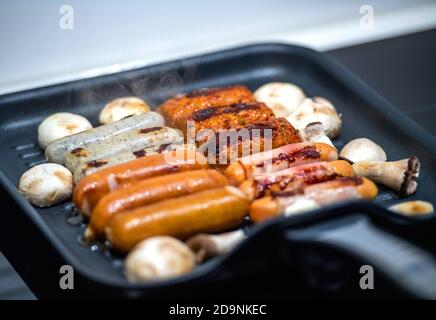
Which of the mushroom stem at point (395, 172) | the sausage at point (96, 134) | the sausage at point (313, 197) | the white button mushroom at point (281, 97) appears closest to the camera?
the sausage at point (313, 197)

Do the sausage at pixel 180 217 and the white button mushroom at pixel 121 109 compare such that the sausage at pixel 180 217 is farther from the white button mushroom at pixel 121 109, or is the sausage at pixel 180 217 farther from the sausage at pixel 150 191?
the white button mushroom at pixel 121 109

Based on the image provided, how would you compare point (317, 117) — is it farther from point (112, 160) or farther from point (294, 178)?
point (112, 160)

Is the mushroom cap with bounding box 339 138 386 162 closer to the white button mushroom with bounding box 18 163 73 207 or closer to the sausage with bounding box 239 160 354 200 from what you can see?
the sausage with bounding box 239 160 354 200

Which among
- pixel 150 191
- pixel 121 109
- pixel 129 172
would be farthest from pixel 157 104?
pixel 150 191

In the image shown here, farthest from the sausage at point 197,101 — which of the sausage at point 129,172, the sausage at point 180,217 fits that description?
the sausage at point 180,217

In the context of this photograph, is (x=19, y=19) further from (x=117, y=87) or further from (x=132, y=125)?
(x=132, y=125)
